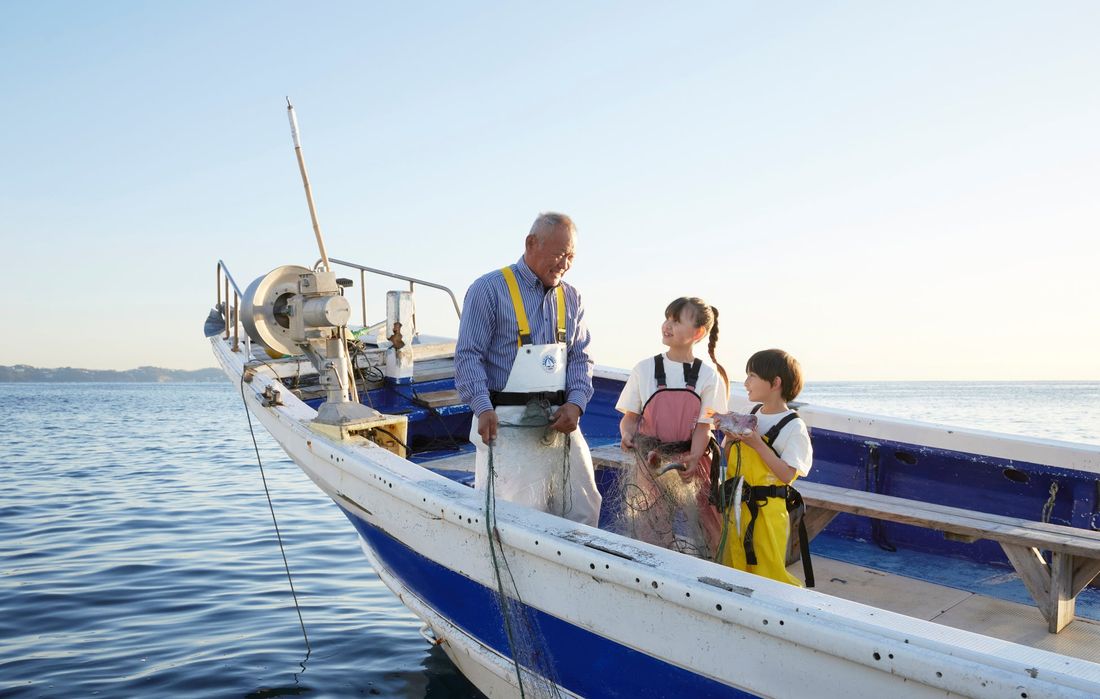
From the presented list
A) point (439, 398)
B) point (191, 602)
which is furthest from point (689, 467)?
point (191, 602)

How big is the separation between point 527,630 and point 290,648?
3.27m

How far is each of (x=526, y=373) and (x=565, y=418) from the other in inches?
10.1

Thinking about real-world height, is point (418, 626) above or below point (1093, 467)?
below

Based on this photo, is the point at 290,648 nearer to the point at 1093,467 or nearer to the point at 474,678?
the point at 474,678

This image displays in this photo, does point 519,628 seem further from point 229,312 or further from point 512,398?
point 229,312

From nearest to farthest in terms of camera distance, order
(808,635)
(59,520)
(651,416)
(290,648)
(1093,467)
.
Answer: (808,635) < (651,416) < (1093,467) < (290,648) < (59,520)

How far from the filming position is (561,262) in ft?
10.9

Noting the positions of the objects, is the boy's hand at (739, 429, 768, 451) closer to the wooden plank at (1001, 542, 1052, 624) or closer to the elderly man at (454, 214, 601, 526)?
the elderly man at (454, 214, 601, 526)

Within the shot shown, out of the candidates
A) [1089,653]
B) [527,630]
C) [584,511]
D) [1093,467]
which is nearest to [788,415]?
[584,511]

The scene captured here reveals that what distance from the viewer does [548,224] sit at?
129 inches

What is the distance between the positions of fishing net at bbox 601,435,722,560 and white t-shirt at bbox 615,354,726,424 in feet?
0.67

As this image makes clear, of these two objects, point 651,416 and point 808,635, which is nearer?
point 808,635

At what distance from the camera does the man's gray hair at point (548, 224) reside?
3277 mm

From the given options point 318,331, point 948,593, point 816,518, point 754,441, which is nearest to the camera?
point 754,441
